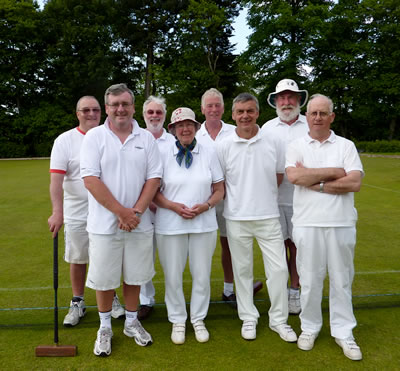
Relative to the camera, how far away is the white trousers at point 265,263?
11.2ft

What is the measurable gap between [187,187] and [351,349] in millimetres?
1894

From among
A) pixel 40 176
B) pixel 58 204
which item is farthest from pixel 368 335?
pixel 40 176

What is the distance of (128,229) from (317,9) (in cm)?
3261

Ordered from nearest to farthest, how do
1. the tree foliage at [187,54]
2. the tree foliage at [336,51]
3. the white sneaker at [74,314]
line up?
the white sneaker at [74,314], the tree foliage at [336,51], the tree foliage at [187,54]

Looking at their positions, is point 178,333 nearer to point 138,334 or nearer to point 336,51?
point 138,334

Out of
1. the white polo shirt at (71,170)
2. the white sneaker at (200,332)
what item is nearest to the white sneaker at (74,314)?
the white polo shirt at (71,170)

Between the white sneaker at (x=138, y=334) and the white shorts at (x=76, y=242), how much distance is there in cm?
80

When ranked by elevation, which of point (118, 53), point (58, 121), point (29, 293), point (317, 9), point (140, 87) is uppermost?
point (317, 9)

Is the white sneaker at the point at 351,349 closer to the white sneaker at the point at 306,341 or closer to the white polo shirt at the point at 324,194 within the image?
the white sneaker at the point at 306,341

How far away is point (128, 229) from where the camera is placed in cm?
309

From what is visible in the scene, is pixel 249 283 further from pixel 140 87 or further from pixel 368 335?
pixel 140 87

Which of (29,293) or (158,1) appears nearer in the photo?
(29,293)

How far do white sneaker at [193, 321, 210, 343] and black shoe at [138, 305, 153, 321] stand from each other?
0.63 metres

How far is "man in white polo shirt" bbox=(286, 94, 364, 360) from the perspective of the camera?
3.06m
